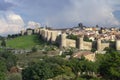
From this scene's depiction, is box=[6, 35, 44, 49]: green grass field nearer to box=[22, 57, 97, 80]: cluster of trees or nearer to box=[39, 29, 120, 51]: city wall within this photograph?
box=[39, 29, 120, 51]: city wall

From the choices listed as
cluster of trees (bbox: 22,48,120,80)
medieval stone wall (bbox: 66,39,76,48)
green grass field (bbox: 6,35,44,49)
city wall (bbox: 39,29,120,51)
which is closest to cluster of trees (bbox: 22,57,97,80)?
cluster of trees (bbox: 22,48,120,80)

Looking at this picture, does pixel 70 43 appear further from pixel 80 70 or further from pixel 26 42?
pixel 80 70

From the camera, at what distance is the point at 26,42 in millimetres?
113125

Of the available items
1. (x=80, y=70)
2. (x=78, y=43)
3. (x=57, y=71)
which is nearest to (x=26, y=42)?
(x=78, y=43)

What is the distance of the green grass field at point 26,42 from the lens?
356 feet

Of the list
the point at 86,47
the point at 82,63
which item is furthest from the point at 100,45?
the point at 82,63

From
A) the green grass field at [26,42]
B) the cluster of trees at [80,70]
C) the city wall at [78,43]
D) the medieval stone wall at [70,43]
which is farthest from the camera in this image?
the green grass field at [26,42]

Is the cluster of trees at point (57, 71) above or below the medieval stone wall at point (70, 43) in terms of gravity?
below

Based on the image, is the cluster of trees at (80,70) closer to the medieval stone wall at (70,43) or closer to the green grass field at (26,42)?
the medieval stone wall at (70,43)

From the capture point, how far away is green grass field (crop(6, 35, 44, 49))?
10859 cm

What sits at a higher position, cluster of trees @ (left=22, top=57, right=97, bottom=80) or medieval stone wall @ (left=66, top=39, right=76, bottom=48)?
medieval stone wall @ (left=66, top=39, right=76, bottom=48)

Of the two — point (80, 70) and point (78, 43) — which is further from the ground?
point (78, 43)

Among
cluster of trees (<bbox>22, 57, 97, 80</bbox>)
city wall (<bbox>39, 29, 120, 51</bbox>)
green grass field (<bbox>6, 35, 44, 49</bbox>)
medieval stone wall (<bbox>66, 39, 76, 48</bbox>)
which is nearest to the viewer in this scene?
cluster of trees (<bbox>22, 57, 97, 80</bbox>)

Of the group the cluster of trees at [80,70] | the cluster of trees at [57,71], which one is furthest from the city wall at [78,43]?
the cluster of trees at [57,71]
